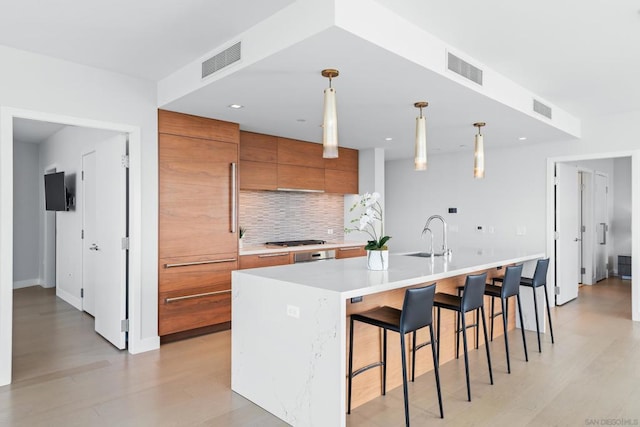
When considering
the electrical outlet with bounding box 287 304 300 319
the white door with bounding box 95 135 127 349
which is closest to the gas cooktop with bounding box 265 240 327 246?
the white door with bounding box 95 135 127 349

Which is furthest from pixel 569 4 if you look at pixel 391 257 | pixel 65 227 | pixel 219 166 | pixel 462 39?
pixel 65 227

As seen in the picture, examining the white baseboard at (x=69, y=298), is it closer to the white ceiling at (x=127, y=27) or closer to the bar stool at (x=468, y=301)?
the white ceiling at (x=127, y=27)

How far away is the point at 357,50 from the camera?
2484 millimetres

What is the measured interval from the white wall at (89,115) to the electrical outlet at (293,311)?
6.30 feet

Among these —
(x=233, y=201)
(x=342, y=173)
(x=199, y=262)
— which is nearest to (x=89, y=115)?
(x=233, y=201)

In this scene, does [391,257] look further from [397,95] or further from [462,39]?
[462,39]

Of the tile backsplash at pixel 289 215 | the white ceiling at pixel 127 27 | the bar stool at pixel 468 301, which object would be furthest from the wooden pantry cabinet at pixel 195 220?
the bar stool at pixel 468 301

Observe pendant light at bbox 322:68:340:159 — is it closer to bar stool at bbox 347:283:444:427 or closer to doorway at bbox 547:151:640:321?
bar stool at bbox 347:283:444:427

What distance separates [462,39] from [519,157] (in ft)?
11.9

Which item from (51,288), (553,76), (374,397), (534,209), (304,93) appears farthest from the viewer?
(51,288)

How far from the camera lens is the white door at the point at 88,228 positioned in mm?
4898

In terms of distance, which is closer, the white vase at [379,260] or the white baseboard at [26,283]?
the white vase at [379,260]

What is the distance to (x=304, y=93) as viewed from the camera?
3377 mm

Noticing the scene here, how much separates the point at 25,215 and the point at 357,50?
22.2 ft
